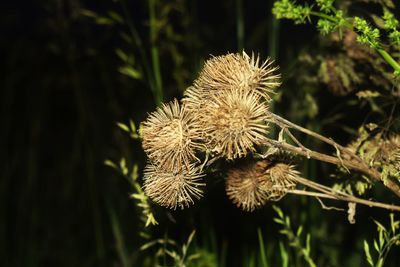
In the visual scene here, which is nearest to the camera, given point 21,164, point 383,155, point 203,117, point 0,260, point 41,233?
point 203,117

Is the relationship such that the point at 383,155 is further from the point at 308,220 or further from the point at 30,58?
the point at 30,58

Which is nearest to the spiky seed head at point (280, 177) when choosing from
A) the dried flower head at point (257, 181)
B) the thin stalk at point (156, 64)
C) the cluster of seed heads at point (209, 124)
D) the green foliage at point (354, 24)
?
the dried flower head at point (257, 181)

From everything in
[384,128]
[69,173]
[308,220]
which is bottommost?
[308,220]

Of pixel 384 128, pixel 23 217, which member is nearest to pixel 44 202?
pixel 23 217

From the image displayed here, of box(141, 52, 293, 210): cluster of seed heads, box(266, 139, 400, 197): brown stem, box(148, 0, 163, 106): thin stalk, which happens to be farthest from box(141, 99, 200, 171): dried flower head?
box(148, 0, 163, 106): thin stalk

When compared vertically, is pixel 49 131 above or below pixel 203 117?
above
